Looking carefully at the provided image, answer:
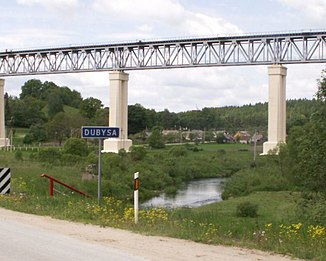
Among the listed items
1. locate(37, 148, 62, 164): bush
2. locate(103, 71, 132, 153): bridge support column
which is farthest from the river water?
locate(37, 148, 62, 164): bush

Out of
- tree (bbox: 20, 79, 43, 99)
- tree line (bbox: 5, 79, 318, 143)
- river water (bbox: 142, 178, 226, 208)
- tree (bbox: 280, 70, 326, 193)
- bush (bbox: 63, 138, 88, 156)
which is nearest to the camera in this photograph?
tree (bbox: 280, 70, 326, 193)

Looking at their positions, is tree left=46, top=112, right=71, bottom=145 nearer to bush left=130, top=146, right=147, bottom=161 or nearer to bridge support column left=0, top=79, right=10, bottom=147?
bridge support column left=0, top=79, right=10, bottom=147

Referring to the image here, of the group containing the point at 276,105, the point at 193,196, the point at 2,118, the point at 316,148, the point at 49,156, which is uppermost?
the point at 276,105

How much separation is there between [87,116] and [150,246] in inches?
4416

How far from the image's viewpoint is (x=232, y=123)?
158125 millimetres

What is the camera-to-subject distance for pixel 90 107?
12681 cm

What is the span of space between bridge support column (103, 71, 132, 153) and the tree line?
2320 cm

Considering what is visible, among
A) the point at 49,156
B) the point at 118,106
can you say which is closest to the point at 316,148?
the point at 49,156

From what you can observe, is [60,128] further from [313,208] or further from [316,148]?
[316,148]

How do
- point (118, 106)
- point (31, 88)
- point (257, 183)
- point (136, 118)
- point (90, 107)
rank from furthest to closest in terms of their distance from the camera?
point (31, 88) < point (90, 107) < point (136, 118) < point (118, 106) < point (257, 183)

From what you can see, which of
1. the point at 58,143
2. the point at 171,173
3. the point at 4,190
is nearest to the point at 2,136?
the point at 58,143

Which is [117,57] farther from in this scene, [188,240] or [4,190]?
[188,240]

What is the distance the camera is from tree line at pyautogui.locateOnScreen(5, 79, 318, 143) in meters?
104

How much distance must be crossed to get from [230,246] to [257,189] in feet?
132
